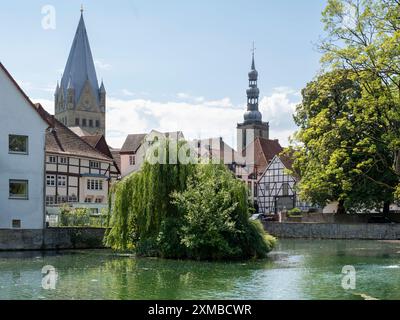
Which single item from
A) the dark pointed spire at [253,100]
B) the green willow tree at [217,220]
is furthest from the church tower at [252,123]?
the green willow tree at [217,220]

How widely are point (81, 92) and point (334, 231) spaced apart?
9976 cm

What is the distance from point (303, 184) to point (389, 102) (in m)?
5.54

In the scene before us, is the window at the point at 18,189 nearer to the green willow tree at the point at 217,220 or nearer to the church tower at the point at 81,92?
the green willow tree at the point at 217,220

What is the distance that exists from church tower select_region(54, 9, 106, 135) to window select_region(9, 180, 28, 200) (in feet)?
307

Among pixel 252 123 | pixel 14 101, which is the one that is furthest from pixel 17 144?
pixel 252 123

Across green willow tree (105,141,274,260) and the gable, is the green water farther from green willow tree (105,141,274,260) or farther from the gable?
the gable

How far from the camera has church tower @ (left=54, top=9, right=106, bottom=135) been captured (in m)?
131

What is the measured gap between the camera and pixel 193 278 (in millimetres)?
22891

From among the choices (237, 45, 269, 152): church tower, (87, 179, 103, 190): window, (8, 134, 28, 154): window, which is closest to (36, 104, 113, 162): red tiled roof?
(87, 179, 103, 190): window

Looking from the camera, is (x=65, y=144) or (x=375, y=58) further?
(x=65, y=144)

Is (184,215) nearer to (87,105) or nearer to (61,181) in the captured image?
Result: (61,181)

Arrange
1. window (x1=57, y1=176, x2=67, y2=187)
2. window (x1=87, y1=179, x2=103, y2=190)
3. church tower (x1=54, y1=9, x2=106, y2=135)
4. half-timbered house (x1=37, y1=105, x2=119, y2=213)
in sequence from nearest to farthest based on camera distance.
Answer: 1. half-timbered house (x1=37, y1=105, x2=119, y2=213)
2. window (x1=57, y1=176, x2=67, y2=187)
3. window (x1=87, y1=179, x2=103, y2=190)
4. church tower (x1=54, y1=9, x2=106, y2=135)

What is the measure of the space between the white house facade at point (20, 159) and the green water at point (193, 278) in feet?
17.1

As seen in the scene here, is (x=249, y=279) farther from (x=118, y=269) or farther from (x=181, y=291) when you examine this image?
(x=118, y=269)
